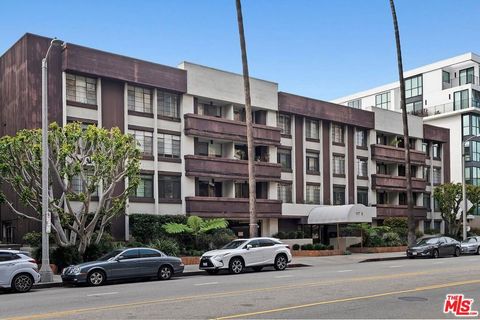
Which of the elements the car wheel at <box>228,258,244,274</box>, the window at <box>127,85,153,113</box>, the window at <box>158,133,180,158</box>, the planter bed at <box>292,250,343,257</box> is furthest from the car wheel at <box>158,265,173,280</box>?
the planter bed at <box>292,250,343,257</box>

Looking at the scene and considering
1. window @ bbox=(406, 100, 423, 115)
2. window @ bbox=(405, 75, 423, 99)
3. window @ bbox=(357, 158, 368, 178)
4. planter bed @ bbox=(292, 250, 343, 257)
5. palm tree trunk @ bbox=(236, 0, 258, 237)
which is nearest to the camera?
palm tree trunk @ bbox=(236, 0, 258, 237)

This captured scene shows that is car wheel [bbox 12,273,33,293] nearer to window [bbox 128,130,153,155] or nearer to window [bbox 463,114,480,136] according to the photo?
window [bbox 128,130,153,155]

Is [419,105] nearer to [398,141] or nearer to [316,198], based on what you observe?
[398,141]

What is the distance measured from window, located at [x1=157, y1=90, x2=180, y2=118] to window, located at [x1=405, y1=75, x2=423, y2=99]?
135ft

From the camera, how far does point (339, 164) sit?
47.2 metres

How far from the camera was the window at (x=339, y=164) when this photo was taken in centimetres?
4681

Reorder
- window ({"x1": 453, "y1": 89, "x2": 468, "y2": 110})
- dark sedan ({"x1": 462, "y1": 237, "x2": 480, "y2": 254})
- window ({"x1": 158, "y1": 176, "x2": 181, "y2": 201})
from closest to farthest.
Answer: window ({"x1": 158, "y1": 176, "x2": 181, "y2": 201}) < dark sedan ({"x1": 462, "y1": 237, "x2": 480, "y2": 254}) < window ({"x1": 453, "y1": 89, "x2": 468, "y2": 110})

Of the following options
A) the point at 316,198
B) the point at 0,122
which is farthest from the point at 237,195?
the point at 0,122

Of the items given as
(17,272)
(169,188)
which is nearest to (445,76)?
(169,188)

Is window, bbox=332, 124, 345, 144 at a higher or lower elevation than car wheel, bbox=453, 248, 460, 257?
higher

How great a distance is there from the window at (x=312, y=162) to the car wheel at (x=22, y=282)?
28526 millimetres

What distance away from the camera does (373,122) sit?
49531mm

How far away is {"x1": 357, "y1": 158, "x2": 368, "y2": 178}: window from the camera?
1914 inches

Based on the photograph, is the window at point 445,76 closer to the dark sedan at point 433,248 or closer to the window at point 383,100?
the window at point 383,100
